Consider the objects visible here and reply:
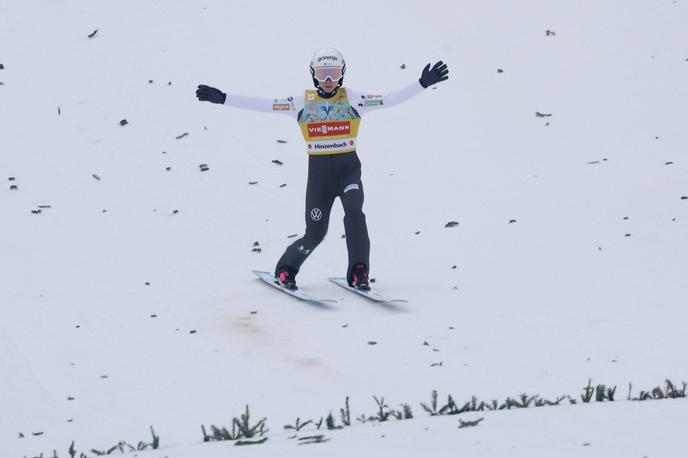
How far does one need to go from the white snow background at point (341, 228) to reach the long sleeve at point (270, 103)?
5.44 ft

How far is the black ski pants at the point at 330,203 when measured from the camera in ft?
37.2

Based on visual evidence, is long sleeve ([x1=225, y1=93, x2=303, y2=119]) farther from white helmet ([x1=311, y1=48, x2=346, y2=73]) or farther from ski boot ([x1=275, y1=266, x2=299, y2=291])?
ski boot ([x1=275, y1=266, x2=299, y2=291])

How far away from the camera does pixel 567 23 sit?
18.7m

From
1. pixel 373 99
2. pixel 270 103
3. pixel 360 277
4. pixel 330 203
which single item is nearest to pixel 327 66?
pixel 373 99

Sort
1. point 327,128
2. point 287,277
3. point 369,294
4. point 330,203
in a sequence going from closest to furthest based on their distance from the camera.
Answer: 1. point 369,294
2. point 327,128
3. point 287,277
4. point 330,203

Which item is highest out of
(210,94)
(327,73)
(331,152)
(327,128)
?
(327,73)

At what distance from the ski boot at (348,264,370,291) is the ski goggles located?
1734 mm

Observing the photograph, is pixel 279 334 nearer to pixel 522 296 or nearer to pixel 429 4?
pixel 522 296

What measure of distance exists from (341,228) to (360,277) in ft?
6.85

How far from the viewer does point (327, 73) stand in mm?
11133

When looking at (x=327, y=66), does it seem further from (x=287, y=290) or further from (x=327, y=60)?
(x=287, y=290)

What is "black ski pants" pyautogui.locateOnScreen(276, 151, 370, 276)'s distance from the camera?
37.2 ft

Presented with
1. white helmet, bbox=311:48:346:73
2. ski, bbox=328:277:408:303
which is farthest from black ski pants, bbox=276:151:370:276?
white helmet, bbox=311:48:346:73

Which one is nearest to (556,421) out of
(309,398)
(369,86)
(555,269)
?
(309,398)
